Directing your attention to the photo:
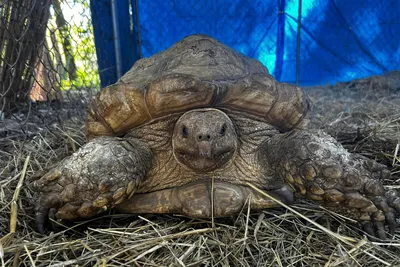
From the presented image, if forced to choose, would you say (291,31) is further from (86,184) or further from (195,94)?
(86,184)

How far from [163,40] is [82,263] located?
13.6ft

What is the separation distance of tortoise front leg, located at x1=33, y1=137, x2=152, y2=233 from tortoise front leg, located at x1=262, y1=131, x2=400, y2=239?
2.79 ft

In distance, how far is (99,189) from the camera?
62.9 inches

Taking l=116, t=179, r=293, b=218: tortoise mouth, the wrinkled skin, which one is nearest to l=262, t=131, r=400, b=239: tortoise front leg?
the wrinkled skin

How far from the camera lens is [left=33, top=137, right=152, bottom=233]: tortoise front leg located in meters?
1.61

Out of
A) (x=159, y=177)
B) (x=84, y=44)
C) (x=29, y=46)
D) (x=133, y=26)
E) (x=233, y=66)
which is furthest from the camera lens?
(x=133, y=26)

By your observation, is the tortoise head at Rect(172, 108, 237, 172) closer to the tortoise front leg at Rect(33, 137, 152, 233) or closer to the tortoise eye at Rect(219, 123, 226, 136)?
the tortoise eye at Rect(219, 123, 226, 136)

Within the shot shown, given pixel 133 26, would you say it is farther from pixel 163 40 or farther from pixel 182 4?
pixel 182 4

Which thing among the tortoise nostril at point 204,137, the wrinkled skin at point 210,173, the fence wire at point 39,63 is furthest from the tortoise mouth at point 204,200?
the fence wire at point 39,63

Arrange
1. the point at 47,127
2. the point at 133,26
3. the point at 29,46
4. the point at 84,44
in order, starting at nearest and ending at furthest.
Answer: the point at 47,127 < the point at 29,46 < the point at 84,44 < the point at 133,26

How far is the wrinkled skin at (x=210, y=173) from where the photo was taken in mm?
1584

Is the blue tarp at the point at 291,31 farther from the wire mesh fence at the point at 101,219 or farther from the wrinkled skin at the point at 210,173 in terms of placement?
the wrinkled skin at the point at 210,173

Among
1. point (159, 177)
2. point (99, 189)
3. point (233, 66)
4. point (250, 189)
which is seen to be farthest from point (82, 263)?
point (233, 66)

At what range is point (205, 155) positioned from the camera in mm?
1792
